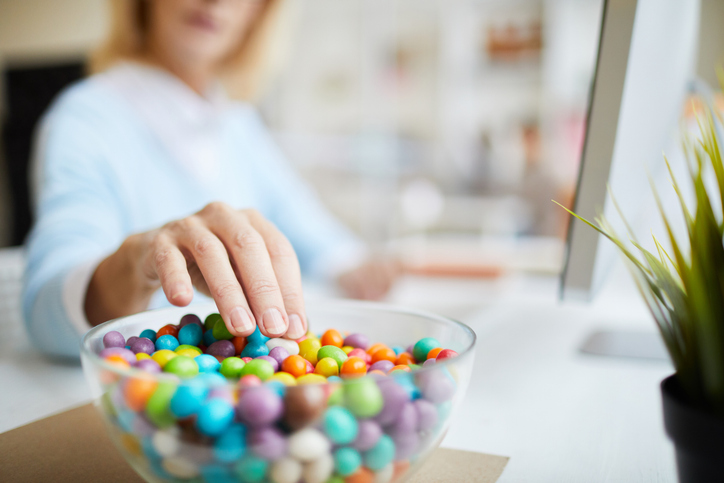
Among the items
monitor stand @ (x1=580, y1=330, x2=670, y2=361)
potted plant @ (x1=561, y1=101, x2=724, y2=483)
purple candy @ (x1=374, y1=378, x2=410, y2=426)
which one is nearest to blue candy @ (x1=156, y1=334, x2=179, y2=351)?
purple candy @ (x1=374, y1=378, x2=410, y2=426)

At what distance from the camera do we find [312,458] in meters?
0.27

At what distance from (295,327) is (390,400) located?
157 mm

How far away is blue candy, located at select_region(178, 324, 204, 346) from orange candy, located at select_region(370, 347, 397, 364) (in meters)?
0.16

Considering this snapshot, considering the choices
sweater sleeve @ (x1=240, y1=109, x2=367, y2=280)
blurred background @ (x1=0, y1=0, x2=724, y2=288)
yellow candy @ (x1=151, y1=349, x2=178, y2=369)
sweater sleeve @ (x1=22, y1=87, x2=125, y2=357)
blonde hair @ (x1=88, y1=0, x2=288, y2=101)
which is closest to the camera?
→ yellow candy @ (x1=151, y1=349, x2=178, y2=369)

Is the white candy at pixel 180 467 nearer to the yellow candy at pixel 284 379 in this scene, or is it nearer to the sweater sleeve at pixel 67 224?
the yellow candy at pixel 284 379

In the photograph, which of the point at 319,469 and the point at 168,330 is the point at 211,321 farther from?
the point at 319,469

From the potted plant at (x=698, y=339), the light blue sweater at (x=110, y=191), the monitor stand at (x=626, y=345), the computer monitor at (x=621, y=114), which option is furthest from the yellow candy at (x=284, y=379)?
the monitor stand at (x=626, y=345)

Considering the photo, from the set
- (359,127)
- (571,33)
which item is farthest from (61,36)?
(571,33)

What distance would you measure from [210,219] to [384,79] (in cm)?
338

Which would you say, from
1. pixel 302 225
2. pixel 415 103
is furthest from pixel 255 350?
pixel 415 103

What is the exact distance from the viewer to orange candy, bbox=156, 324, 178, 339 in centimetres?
44

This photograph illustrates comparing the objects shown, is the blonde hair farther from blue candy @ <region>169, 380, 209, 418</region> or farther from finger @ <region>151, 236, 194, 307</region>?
blue candy @ <region>169, 380, 209, 418</region>

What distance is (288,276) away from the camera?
44cm

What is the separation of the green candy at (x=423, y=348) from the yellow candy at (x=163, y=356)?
0.20 metres
